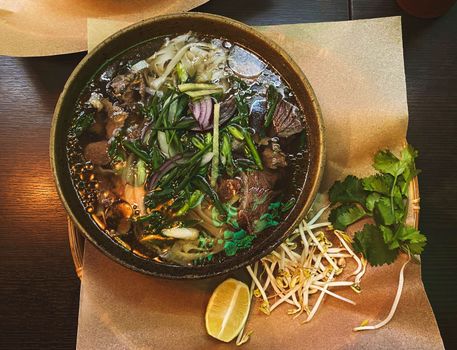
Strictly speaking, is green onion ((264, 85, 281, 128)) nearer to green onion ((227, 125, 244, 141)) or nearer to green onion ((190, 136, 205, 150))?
green onion ((227, 125, 244, 141))

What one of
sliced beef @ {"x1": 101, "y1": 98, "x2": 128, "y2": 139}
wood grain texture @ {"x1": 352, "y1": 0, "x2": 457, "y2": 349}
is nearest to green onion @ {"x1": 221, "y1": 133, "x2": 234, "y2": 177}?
sliced beef @ {"x1": 101, "y1": 98, "x2": 128, "y2": 139}

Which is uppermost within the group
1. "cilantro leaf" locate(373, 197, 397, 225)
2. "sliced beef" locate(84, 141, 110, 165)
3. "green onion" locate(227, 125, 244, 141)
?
"green onion" locate(227, 125, 244, 141)

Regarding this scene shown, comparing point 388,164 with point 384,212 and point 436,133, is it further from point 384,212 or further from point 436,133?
point 436,133

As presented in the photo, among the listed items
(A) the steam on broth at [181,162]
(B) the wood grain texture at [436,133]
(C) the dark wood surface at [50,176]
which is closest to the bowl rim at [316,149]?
(A) the steam on broth at [181,162]

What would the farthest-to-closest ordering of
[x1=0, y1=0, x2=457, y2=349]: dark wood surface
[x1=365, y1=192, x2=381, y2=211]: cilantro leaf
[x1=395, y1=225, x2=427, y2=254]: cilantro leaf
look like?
1. [x1=0, y1=0, x2=457, y2=349]: dark wood surface
2. [x1=365, y1=192, x2=381, y2=211]: cilantro leaf
3. [x1=395, y1=225, x2=427, y2=254]: cilantro leaf

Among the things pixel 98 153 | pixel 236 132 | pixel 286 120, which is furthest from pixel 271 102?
pixel 98 153

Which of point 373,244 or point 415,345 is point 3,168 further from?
point 415,345

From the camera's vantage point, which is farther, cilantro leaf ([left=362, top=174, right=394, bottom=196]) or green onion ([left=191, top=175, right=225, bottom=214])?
cilantro leaf ([left=362, top=174, right=394, bottom=196])
